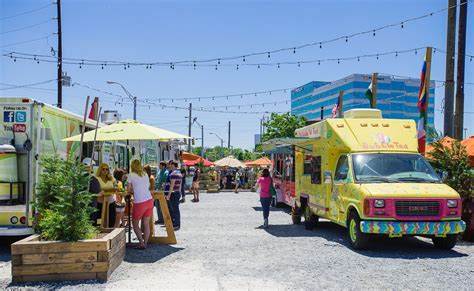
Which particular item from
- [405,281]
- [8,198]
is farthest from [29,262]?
[405,281]

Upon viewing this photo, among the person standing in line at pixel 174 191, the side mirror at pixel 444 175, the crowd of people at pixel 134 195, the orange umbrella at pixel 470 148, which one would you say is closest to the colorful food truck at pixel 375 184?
the side mirror at pixel 444 175

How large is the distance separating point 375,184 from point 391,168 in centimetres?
74

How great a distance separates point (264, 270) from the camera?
7285mm

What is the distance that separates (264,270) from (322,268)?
943mm

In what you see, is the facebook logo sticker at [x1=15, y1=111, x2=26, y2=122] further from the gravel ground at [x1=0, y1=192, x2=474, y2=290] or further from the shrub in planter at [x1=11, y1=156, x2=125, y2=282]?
the gravel ground at [x1=0, y1=192, x2=474, y2=290]

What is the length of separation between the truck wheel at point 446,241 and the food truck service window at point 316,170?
2961mm

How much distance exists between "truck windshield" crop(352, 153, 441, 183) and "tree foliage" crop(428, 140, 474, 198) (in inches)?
42.1

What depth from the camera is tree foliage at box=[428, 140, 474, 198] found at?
33.8ft

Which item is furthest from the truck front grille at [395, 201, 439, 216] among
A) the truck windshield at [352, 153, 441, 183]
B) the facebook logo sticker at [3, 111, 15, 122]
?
the facebook logo sticker at [3, 111, 15, 122]

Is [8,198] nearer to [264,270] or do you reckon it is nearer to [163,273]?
[163,273]

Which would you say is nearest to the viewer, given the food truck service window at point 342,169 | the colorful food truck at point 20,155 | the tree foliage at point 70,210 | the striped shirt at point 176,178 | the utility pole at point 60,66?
the tree foliage at point 70,210

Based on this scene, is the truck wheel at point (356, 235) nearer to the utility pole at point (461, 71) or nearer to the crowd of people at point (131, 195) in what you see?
the crowd of people at point (131, 195)

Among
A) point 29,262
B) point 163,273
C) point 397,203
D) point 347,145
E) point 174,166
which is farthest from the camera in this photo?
point 174,166

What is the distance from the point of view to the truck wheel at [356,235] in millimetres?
8906
